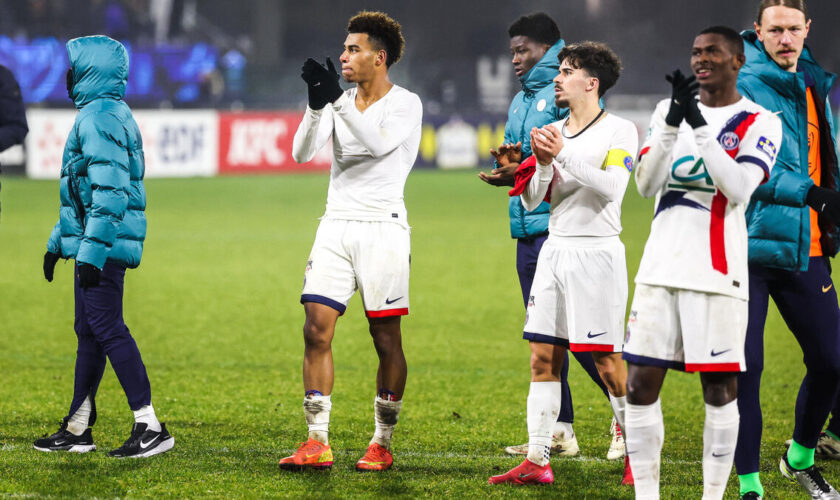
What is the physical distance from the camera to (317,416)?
4.79 metres

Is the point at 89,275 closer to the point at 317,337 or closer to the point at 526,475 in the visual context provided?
the point at 317,337

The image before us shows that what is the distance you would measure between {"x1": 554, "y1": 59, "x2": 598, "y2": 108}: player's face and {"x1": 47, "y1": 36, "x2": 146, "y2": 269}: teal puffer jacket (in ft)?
6.75

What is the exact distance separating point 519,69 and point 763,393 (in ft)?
9.91

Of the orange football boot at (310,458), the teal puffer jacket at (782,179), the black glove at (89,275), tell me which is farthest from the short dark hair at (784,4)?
the black glove at (89,275)

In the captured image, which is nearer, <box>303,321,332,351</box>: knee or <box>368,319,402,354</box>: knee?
<box>303,321,332,351</box>: knee

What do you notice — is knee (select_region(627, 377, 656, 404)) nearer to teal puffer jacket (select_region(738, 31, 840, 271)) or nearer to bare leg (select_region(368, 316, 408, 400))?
teal puffer jacket (select_region(738, 31, 840, 271))

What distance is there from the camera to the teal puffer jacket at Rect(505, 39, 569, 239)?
5.45 m

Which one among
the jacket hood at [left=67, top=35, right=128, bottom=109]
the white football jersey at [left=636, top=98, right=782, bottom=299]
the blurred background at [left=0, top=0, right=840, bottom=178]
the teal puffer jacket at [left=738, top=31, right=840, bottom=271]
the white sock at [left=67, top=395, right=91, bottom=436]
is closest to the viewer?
the white football jersey at [left=636, top=98, right=782, bottom=299]

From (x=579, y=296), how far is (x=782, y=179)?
100 cm

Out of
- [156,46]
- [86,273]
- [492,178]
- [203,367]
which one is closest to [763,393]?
[492,178]

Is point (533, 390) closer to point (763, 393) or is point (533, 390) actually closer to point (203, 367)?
point (763, 393)

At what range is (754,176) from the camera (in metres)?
3.76

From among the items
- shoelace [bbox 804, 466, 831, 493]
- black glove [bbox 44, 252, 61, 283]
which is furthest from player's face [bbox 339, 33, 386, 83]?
shoelace [bbox 804, 466, 831, 493]

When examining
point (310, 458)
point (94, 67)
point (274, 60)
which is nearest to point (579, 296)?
point (310, 458)
